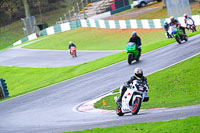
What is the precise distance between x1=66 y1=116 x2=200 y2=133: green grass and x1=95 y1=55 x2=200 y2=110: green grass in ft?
13.0

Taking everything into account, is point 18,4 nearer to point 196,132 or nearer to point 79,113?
point 79,113

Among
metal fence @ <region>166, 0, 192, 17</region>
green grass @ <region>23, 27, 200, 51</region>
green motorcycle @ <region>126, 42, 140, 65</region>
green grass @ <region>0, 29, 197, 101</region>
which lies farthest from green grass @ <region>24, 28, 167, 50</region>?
green motorcycle @ <region>126, 42, 140, 65</region>

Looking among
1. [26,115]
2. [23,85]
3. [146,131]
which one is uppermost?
[146,131]

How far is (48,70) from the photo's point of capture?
34.2 metres

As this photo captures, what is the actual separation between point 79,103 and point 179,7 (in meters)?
25.8

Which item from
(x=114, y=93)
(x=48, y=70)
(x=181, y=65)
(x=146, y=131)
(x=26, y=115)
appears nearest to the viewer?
(x=146, y=131)

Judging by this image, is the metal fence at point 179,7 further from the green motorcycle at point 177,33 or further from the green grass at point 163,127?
the green grass at point 163,127

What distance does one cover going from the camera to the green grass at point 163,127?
7.98 metres

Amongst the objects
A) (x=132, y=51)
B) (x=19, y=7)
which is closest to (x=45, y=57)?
(x=132, y=51)

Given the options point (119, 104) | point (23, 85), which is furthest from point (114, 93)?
point (23, 85)

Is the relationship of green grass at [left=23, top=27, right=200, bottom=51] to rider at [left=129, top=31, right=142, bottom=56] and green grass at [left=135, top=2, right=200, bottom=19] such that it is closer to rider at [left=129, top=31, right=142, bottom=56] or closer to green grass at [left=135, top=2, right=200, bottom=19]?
green grass at [left=135, top=2, right=200, bottom=19]

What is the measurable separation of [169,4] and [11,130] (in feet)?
102

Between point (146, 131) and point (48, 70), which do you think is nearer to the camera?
point (146, 131)

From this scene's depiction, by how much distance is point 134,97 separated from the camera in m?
11.9
